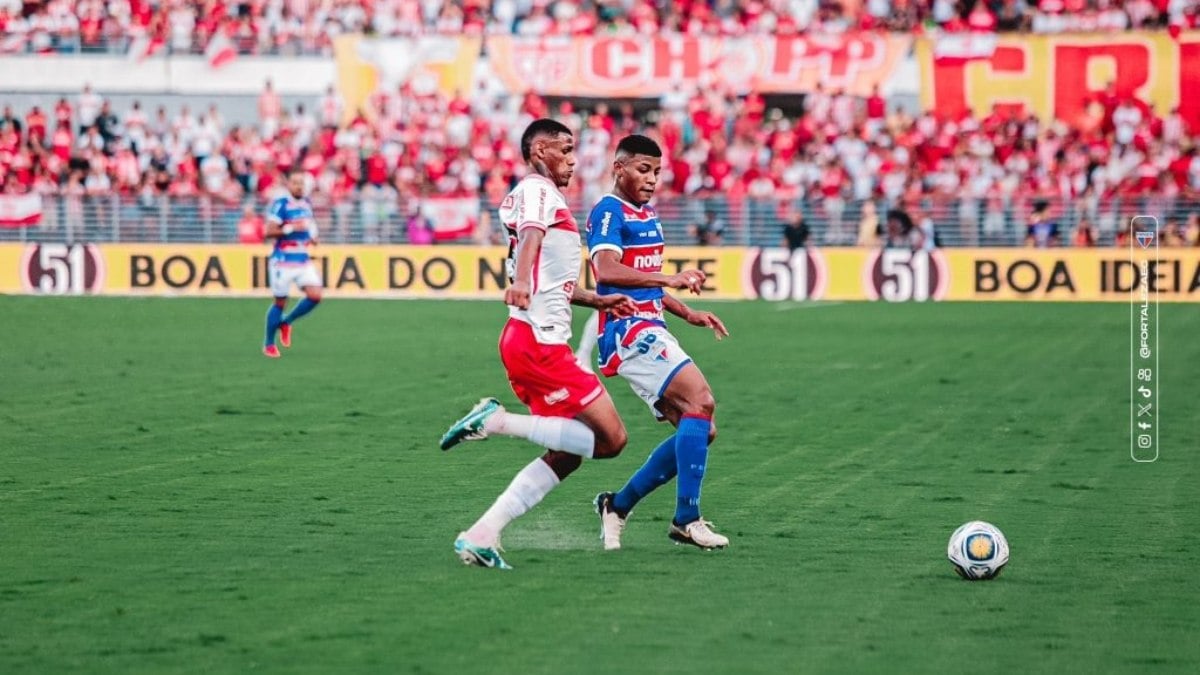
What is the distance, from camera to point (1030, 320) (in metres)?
28.8

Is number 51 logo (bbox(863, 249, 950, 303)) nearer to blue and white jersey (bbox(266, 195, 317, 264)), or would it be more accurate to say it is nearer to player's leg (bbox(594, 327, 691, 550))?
blue and white jersey (bbox(266, 195, 317, 264))

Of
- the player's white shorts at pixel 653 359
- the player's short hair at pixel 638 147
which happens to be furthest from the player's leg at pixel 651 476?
the player's short hair at pixel 638 147

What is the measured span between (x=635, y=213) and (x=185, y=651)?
11.8 feet

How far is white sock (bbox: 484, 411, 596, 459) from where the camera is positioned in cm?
864

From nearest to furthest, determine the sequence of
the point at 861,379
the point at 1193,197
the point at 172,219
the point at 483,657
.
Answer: the point at 483,657, the point at 861,379, the point at 1193,197, the point at 172,219

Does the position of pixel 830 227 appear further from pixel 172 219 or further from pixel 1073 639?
pixel 1073 639

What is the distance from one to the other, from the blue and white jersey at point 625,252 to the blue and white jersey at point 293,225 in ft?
47.2

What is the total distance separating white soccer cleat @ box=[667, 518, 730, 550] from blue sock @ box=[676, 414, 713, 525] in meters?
0.04

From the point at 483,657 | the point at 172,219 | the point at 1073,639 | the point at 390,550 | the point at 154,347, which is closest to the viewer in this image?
the point at 483,657

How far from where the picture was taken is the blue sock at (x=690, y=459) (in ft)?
30.9

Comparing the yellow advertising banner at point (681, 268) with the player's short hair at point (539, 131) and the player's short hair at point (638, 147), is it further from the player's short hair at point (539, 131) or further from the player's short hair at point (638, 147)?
the player's short hair at point (539, 131)

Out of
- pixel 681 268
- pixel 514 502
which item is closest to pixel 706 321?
pixel 514 502

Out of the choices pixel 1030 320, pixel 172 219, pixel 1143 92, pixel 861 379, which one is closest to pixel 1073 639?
pixel 861 379

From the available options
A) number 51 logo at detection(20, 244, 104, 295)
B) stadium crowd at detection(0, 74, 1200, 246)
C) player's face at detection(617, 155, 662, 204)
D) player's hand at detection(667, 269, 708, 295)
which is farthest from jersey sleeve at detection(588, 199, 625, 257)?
number 51 logo at detection(20, 244, 104, 295)
